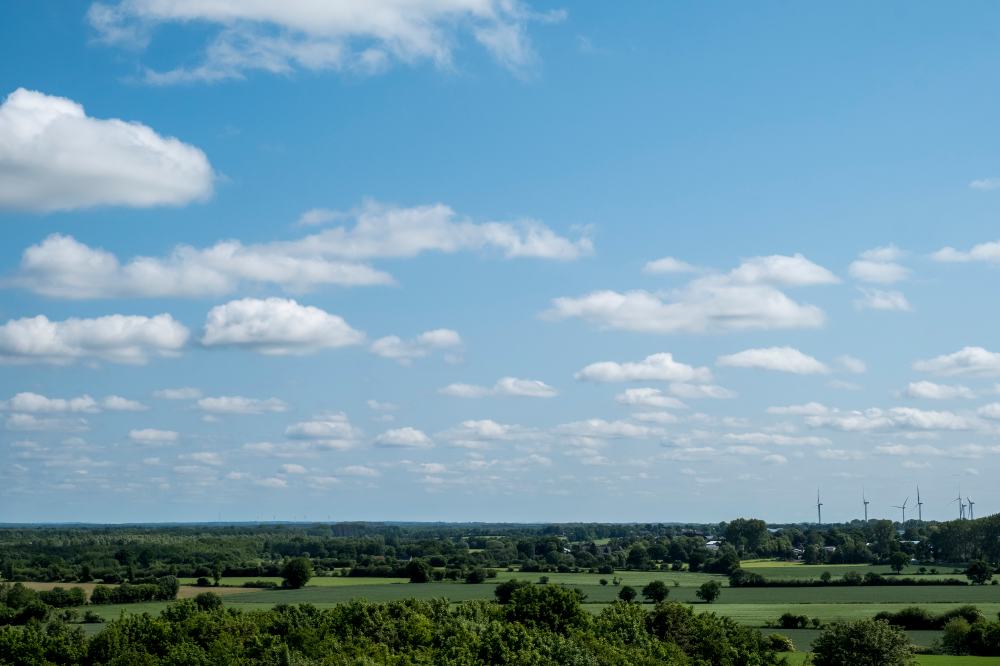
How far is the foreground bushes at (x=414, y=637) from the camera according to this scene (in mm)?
77875

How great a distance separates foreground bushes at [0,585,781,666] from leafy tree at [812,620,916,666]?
6416 millimetres

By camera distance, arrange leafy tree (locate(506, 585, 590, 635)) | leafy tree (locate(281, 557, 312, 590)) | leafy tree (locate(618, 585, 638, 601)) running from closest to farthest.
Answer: leafy tree (locate(506, 585, 590, 635)) → leafy tree (locate(618, 585, 638, 601)) → leafy tree (locate(281, 557, 312, 590))

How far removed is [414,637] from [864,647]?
3793 centimetres

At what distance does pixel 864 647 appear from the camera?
9381cm

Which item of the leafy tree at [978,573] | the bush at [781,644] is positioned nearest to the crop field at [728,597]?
the bush at [781,644]

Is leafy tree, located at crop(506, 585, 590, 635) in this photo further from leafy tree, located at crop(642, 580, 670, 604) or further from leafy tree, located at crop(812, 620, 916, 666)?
leafy tree, located at crop(642, 580, 670, 604)

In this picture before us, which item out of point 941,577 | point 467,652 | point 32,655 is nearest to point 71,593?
point 32,655

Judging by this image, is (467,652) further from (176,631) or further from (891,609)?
(891,609)

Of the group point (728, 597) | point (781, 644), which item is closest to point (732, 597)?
point (728, 597)

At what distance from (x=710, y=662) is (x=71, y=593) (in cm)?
11636

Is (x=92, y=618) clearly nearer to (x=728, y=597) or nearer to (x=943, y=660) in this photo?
(x=728, y=597)

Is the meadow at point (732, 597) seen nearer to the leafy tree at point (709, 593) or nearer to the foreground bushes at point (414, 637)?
the leafy tree at point (709, 593)

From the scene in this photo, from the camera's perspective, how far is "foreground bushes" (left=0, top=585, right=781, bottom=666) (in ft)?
255

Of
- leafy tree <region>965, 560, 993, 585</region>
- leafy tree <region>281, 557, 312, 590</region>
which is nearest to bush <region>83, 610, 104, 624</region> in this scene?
leafy tree <region>281, 557, 312, 590</region>
